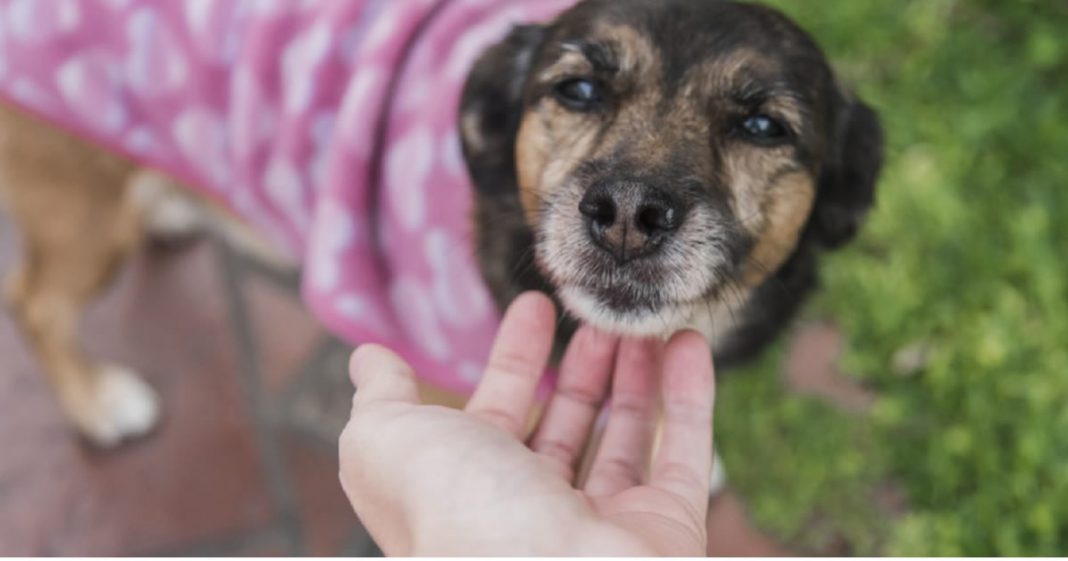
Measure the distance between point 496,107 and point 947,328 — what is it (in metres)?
1.42

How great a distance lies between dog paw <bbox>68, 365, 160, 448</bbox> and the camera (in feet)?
8.05

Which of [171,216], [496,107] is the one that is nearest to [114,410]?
[171,216]

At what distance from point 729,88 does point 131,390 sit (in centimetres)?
182

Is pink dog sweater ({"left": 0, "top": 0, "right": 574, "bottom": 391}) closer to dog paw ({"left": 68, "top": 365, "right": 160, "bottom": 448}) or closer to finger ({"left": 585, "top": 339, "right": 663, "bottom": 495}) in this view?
finger ({"left": 585, "top": 339, "right": 663, "bottom": 495})

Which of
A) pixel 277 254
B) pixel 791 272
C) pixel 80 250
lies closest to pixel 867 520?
pixel 791 272

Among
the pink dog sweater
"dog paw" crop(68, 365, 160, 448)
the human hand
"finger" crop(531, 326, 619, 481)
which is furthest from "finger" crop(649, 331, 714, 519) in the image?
"dog paw" crop(68, 365, 160, 448)

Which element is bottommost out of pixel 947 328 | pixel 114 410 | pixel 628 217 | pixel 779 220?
pixel 114 410

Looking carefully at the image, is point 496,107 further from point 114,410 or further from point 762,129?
point 114,410

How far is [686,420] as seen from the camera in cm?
145

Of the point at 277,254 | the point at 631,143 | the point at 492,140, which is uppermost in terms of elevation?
the point at 631,143

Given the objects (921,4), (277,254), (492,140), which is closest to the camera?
(492,140)

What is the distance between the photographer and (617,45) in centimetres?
161

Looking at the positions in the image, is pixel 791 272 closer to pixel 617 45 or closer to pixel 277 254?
pixel 617 45

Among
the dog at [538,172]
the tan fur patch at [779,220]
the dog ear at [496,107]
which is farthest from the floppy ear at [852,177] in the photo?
the dog ear at [496,107]
